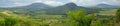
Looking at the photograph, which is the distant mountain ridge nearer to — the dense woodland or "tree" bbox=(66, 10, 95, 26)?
the dense woodland

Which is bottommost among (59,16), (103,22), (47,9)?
(103,22)

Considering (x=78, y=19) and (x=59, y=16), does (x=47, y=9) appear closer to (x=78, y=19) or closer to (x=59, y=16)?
(x=59, y=16)

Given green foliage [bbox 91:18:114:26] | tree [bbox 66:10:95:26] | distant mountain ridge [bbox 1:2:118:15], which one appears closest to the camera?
tree [bbox 66:10:95:26]

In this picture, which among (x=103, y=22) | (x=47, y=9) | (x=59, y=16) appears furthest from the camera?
(x=47, y=9)

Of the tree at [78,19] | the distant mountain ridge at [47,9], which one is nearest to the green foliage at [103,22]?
the tree at [78,19]

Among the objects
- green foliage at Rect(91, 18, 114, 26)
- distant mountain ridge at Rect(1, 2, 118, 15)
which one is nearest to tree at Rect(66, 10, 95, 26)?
green foliage at Rect(91, 18, 114, 26)

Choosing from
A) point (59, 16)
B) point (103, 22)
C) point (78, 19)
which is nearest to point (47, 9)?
point (59, 16)

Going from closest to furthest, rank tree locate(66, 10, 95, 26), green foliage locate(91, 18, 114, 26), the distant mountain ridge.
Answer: tree locate(66, 10, 95, 26) → green foliage locate(91, 18, 114, 26) → the distant mountain ridge

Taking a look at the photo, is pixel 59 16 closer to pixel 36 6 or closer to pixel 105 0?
pixel 36 6

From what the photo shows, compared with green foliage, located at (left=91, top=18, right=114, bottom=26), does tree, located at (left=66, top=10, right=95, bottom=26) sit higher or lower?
higher

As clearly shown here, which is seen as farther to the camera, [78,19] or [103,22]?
[103,22]

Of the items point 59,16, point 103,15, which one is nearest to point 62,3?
point 59,16
